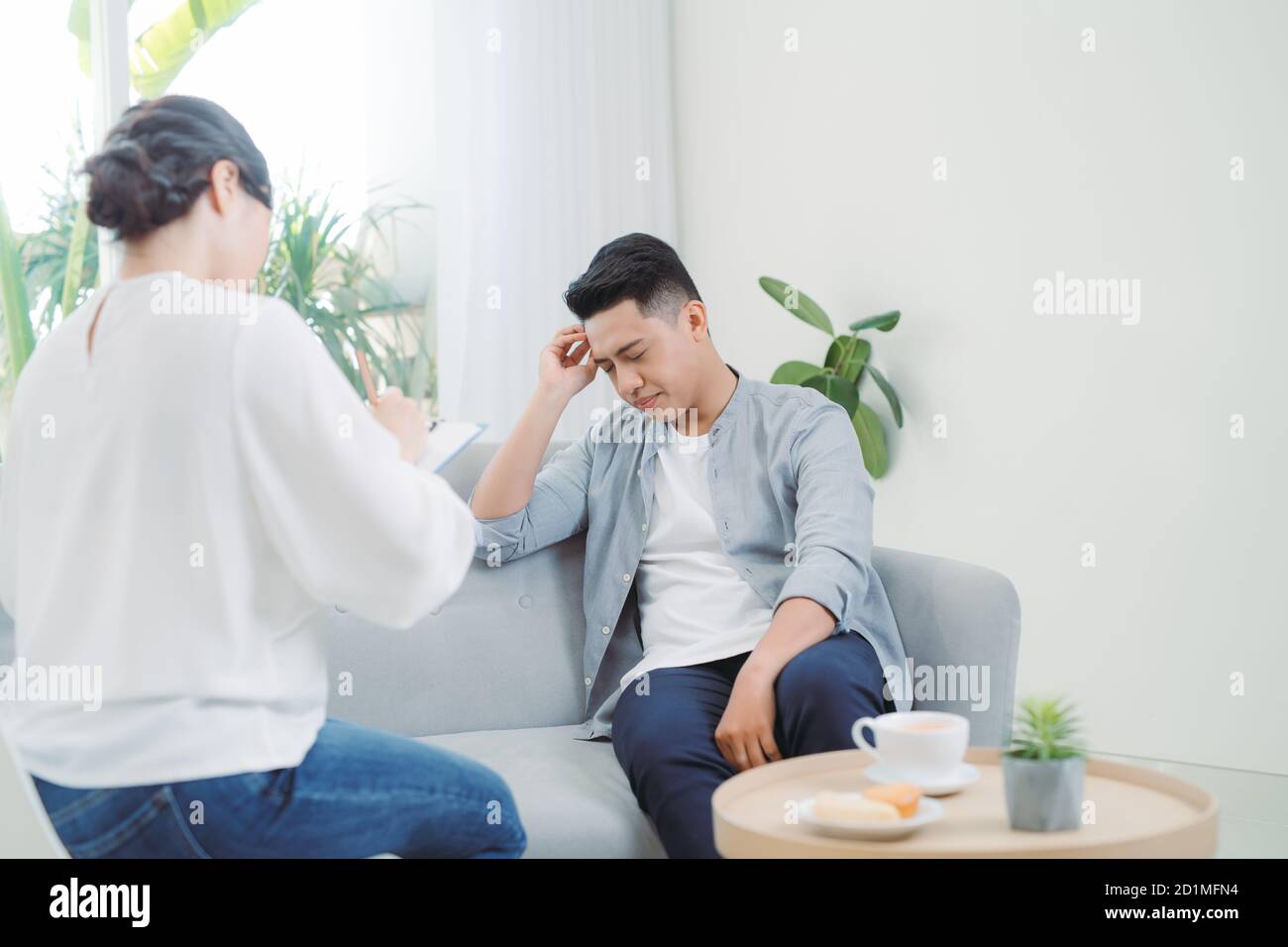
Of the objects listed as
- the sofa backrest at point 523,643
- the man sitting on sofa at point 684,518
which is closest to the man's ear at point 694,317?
the man sitting on sofa at point 684,518

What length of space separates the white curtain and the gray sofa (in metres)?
2.04

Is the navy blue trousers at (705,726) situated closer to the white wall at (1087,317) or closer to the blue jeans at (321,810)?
the blue jeans at (321,810)

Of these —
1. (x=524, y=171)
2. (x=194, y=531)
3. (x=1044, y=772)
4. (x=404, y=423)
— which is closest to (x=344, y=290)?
(x=524, y=171)

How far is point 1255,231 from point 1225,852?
131cm

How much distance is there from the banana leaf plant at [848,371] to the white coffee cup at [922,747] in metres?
2.23

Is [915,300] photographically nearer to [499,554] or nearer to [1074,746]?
[499,554]

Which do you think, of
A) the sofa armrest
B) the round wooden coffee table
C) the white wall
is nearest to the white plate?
the round wooden coffee table

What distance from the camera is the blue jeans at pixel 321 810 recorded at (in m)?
1.04

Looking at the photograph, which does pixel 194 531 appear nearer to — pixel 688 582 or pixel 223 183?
pixel 223 183

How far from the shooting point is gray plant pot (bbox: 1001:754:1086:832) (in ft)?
3.51

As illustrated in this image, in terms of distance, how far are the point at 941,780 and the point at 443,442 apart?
646mm
